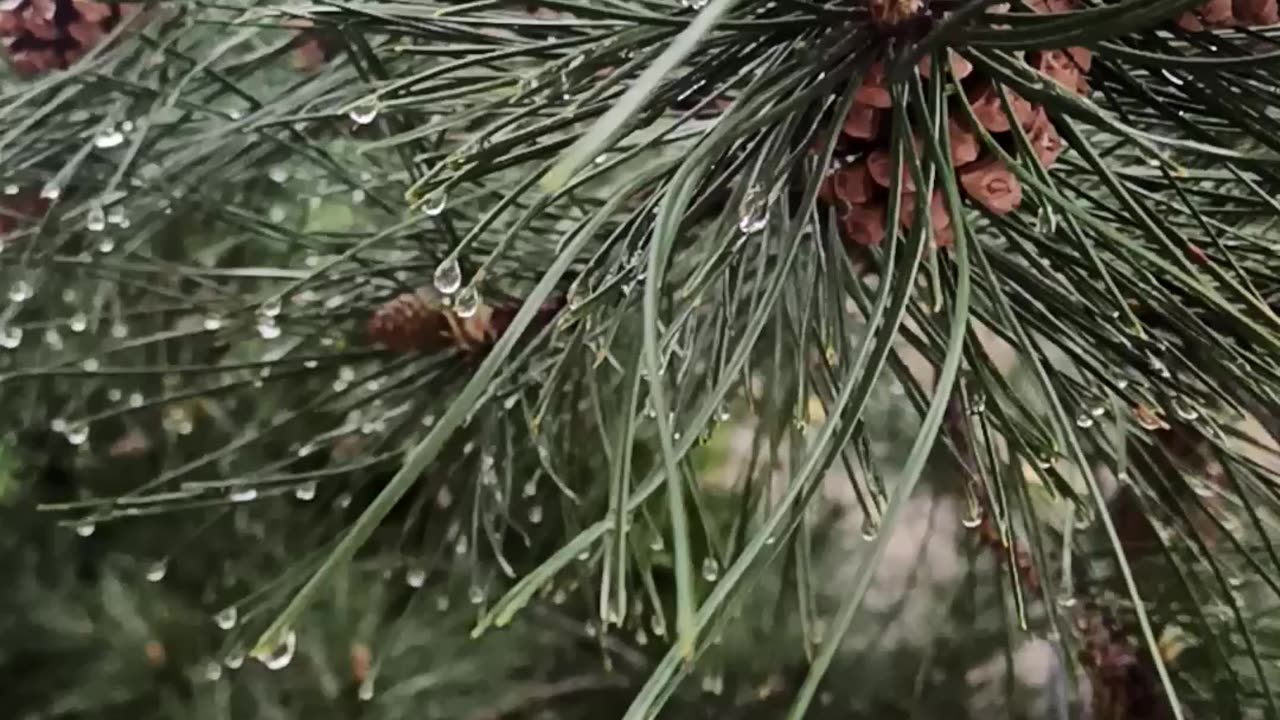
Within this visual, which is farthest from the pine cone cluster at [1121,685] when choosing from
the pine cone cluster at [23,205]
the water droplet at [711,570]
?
the pine cone cluster at [23,205]

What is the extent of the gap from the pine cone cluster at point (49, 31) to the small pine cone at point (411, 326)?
14cm

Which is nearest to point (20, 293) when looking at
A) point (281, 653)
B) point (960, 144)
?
point (281, 653)

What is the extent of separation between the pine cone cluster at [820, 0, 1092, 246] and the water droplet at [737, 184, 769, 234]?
2cm

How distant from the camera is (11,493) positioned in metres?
0.44

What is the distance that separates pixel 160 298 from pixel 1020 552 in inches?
12.2

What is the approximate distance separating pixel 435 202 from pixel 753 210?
57 mm

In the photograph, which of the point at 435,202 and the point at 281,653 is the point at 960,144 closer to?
the point at 435,202

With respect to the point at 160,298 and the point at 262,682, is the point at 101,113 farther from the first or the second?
the point at 262,682

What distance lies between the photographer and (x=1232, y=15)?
0.83 feet

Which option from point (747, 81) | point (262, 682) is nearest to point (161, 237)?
point (262, 682)

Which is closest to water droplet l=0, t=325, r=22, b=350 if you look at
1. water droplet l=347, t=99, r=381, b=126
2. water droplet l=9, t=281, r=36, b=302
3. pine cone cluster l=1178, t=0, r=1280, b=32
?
water droplet l=9, t=281, r=36, b=302

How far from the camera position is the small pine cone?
→ 1.17 feet

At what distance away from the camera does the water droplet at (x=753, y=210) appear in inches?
8.7

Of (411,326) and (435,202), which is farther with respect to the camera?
(411,326)
